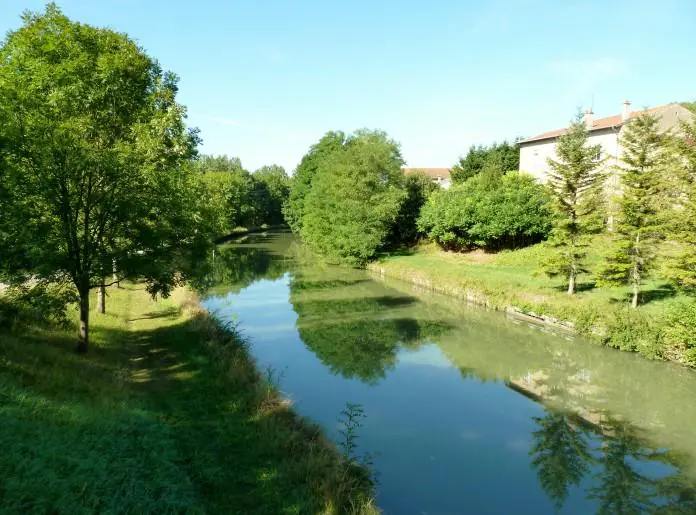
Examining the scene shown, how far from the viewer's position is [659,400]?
16.4 m

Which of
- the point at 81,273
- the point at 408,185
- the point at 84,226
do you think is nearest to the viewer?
the point at 81,273

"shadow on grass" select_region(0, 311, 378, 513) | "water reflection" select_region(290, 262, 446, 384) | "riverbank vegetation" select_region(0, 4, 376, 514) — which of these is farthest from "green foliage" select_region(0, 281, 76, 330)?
"water reflection" select_region(290, 262, 446, 384)

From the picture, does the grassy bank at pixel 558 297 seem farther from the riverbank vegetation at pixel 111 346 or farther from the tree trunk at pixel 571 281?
the riverbank vegetation at pixel 111 346

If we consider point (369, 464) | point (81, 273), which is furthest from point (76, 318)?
point (369, 464)

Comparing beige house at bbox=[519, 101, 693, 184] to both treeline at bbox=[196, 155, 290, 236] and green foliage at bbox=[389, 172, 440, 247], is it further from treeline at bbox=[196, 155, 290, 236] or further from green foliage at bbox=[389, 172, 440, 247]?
treeline at bbox=[196, 155, 290, 236]

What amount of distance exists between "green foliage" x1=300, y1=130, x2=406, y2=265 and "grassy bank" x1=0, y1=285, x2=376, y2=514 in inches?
1189

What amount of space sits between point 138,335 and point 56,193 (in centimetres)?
758

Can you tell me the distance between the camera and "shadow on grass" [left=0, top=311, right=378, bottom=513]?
23.5ft

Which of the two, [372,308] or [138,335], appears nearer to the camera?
[138,335]

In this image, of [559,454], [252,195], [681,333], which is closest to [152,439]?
[559,454]

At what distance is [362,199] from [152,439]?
38.8m

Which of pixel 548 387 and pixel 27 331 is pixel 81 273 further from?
pixel 548 387

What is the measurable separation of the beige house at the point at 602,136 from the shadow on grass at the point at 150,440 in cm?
2728

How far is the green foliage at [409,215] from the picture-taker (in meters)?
53.6
